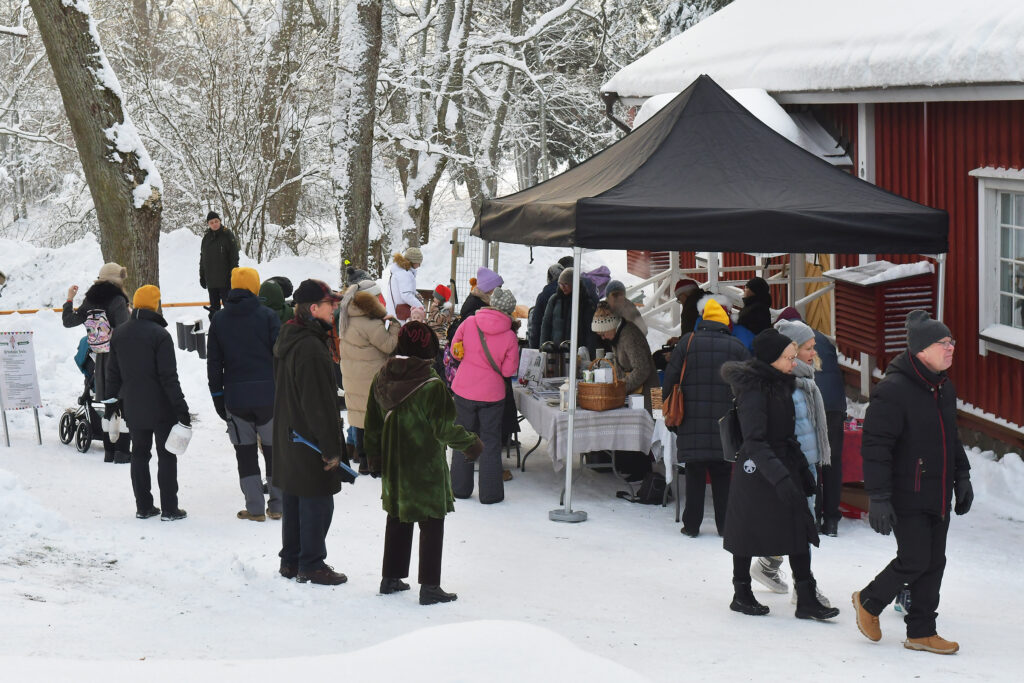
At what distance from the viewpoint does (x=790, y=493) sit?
6.38 m

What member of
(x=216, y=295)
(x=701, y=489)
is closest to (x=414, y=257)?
(x=216, y=295)

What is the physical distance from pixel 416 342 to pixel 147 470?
307 centimetres

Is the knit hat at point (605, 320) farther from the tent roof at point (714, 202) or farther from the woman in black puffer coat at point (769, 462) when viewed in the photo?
the woman in black puffer coat at point (769, 462)

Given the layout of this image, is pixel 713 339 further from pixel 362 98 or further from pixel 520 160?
pixel 520 160

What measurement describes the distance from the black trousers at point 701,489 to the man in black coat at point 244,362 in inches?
113

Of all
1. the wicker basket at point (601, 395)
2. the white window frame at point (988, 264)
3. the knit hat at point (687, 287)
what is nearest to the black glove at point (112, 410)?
the wicker basket at point (601, 395)

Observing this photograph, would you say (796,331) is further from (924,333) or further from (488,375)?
(488,375)

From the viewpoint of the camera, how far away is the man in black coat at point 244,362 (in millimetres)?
8406

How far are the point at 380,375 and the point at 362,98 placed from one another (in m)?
13.0

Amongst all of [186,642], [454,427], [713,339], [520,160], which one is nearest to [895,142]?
[713,339]

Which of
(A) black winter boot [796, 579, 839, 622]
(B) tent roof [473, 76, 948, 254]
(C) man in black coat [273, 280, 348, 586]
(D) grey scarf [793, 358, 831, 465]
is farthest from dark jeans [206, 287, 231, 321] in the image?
(A) black winter boot [796, 579, 839, 622]

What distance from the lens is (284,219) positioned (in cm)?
2834

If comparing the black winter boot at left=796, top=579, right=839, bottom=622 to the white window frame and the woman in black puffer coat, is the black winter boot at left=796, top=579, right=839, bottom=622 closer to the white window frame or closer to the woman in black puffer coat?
the woman in black puffer coat

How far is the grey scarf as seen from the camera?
6.76 metres
